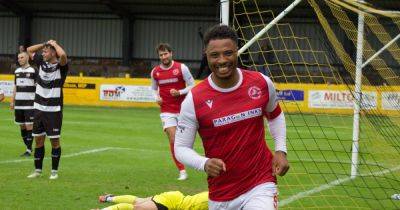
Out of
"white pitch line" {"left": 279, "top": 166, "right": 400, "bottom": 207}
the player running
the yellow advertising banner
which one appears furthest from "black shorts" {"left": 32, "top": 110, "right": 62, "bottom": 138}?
the yellow advertising banner

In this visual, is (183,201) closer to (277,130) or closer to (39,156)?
(277,130)

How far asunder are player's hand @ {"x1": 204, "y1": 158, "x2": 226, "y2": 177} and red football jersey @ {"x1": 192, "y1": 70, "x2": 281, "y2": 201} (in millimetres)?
289

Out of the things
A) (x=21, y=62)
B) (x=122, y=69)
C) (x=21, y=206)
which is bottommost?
(x=21, y=206)

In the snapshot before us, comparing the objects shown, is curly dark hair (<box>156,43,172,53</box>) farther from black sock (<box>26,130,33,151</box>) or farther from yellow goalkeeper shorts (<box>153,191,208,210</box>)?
yellow goalkeeper shorts (<box>153,191,208,210</box>)

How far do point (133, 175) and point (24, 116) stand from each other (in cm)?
425

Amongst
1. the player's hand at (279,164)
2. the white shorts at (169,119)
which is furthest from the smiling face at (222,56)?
the white shorts at (169,119)

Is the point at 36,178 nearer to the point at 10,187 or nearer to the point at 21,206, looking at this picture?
the point at 10,187

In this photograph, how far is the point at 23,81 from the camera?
14719mm

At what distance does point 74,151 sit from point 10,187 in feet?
15.4

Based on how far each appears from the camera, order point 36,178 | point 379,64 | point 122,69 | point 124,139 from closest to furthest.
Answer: point 36,178, point 124,139, point 379,64, point 122,69

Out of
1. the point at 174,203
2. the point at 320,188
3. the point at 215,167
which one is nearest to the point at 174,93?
the point at 320,188

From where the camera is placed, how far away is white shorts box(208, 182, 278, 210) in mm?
5234

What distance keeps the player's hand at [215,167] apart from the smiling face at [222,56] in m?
0.63

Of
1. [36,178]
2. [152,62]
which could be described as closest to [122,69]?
[152,62]
